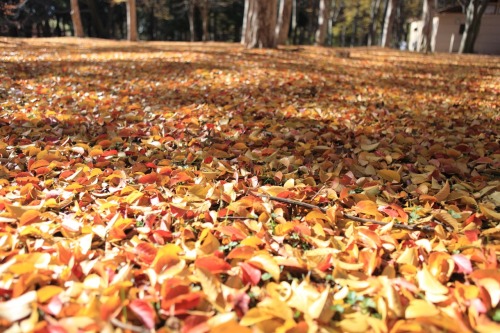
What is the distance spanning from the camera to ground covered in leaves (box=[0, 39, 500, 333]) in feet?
4.04

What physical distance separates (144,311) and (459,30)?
29.1 metres

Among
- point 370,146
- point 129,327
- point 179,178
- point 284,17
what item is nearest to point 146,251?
point 129,327

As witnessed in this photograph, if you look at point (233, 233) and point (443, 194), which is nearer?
point (233, 233)

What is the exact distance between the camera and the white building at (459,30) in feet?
75.5

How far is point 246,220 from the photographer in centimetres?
186

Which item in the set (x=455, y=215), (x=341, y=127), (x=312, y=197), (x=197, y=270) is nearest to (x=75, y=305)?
(x=197, y=270)

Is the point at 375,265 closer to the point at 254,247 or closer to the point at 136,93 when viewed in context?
the point at 254,247

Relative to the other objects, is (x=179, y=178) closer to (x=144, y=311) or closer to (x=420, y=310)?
(x=144, y=311)

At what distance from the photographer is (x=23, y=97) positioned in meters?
4.57

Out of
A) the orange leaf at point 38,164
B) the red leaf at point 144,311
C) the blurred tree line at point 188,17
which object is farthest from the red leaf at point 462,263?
the blurred tree line at point 188,17

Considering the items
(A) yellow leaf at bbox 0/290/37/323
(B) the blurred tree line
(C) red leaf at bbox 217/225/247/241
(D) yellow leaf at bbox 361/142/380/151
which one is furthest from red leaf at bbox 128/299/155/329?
(B) the blurred tree line

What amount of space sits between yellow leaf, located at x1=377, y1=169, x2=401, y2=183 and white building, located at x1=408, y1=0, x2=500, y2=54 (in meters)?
→ 24.7

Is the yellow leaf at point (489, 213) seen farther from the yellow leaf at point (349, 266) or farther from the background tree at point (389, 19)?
the background tree at point (389, 19)

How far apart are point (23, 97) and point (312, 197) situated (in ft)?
13.6
